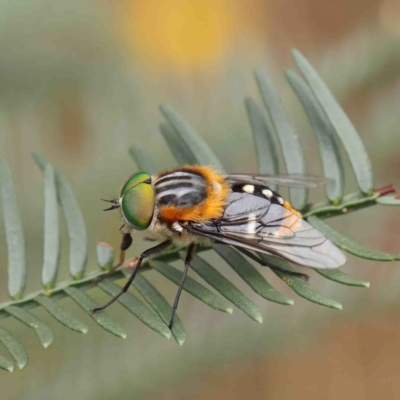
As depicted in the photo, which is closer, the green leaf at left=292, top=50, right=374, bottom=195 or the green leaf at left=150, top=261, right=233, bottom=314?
the green leaf at left=150, top=261, right=233, bottom=314

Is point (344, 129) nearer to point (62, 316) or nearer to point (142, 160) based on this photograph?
point (142, 160)

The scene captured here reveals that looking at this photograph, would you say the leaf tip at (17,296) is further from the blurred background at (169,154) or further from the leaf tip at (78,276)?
the blurred background at (169,154)

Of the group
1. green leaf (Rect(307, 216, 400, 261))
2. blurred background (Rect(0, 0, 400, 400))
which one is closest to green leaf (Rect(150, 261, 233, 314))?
green leaf (Rect(307, 216, 400, 261))

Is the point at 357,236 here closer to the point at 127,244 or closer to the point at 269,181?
the point at 269,181

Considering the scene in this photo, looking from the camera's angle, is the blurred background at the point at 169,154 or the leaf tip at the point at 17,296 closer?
the leaf tip at the point at 17,296

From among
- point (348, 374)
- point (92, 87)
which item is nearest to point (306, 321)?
point (92, 87)

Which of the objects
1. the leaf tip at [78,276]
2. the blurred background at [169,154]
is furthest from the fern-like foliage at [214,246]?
the blurred background at [169,154]

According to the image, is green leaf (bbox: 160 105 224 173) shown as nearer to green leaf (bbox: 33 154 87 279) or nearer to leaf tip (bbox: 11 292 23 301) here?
green leaf (bbox: 33 154 87 279)
